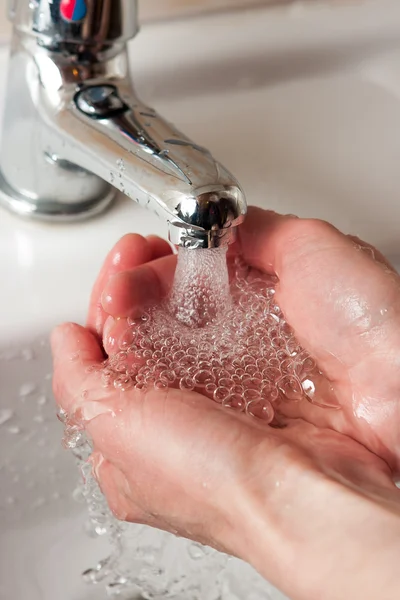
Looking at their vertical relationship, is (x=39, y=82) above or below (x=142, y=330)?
above

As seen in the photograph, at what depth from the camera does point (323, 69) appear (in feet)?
1.99

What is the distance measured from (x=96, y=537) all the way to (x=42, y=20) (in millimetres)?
340

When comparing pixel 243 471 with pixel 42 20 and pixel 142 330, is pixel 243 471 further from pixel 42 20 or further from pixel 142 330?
pixel 42 20

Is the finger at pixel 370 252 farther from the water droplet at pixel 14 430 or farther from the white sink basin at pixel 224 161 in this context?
the water droplet at pixel 14 430

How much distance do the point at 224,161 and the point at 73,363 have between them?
0.73 ft

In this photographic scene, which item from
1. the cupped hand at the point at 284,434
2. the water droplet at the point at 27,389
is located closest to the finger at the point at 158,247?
the cupped hand at the point at 284,434

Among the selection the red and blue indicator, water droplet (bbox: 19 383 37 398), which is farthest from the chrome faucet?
water droplet (bbox: 19 383 37 398)

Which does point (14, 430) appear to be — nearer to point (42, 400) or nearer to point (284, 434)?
point (42, 400)

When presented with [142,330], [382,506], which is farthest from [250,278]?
[382,506]

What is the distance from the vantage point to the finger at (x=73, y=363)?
0.39m

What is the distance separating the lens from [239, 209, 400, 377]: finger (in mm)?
390

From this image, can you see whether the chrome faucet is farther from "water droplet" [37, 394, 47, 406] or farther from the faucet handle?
"water droplet" [37, 394, 47, 406]

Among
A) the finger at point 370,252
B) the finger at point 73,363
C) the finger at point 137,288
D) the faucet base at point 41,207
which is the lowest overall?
the finger at point 73,363

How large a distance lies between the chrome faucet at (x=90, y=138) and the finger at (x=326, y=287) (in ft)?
0.24
